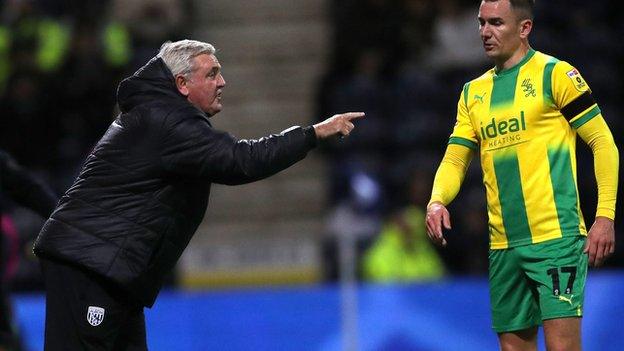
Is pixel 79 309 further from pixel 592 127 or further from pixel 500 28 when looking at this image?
pixel 592 127

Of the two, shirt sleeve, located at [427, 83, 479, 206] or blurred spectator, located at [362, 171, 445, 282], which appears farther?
blurred spectator, located at [362, 171, 445, 282]

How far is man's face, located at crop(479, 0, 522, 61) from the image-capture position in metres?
5.10

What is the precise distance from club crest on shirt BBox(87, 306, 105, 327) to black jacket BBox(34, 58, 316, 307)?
14 centimetres

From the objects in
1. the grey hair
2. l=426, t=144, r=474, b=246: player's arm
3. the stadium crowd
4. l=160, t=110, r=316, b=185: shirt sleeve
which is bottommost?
l=426, t=144, r=474, b=246: player's arm

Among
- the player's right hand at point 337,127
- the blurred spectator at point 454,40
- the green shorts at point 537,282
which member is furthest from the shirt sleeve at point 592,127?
the blurred spectator at point 454,40

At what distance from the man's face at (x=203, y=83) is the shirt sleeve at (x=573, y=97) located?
1.34 m

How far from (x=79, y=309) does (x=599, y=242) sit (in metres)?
2.01

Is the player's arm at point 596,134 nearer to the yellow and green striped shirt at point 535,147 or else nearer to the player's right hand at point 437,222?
the yellow and green striped shirt at point 535,147

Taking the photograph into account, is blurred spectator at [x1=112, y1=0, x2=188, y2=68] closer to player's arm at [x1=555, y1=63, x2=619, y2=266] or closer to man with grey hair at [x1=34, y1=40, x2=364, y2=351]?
man with grey hair at [x1=34, y1=40, x2=364, y2=351]

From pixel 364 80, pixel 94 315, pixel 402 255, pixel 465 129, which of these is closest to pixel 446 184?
pixel 465 129

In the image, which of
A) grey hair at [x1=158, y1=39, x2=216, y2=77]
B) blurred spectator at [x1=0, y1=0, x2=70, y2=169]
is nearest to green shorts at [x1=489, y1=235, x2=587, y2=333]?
grey hair at [x1=158, y1=39, x2=216, y2=77]

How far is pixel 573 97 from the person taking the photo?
16.2 ft

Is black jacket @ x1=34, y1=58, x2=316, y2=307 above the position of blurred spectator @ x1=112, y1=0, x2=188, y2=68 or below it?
below

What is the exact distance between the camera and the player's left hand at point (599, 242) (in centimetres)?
483
